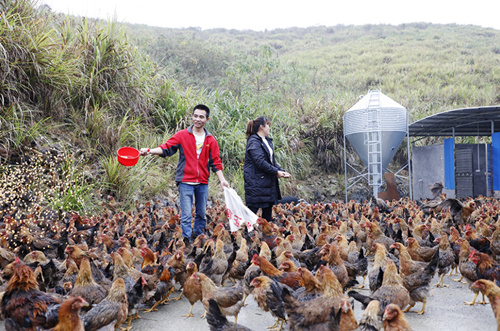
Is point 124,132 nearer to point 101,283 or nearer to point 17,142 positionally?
point 17,142

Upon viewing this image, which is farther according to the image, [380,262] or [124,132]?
[124,132]

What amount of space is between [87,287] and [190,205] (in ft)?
8.31

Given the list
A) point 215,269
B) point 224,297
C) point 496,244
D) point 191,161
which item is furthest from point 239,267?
point 496,244

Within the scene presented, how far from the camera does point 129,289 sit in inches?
164

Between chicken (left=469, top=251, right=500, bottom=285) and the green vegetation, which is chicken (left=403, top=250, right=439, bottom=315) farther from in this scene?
the green vegetation

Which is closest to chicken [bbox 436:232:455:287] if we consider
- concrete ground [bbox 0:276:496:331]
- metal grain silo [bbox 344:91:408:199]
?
concrete ground [bbox 0:276:496:331]

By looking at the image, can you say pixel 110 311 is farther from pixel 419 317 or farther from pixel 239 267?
pixel 419 317

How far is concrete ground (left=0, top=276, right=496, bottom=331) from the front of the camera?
4066 mm

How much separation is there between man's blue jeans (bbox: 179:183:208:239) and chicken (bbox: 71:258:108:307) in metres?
2.36

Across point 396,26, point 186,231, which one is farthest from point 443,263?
point 396,26

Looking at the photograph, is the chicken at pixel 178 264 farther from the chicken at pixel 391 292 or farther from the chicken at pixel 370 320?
the chicken at pixel 370 320

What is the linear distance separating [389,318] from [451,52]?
42055mm

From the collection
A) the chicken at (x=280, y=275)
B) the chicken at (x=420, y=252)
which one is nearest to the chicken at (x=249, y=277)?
the chicken at (x=280, y=275)

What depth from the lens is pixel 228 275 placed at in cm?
520
